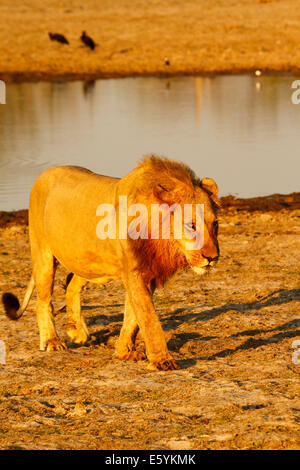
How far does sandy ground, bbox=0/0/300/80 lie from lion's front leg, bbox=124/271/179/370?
32.3 metres

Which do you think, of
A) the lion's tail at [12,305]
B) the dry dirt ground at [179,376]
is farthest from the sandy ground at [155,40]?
the lion's tail at [12,305]

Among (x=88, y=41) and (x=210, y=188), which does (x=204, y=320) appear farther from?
(x=88, y=41)

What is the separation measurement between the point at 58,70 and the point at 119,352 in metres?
33.6

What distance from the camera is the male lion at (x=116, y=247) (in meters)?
5.87

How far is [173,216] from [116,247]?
608 mm

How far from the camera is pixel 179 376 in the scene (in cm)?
598

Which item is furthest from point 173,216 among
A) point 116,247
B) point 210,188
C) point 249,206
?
point 249,206

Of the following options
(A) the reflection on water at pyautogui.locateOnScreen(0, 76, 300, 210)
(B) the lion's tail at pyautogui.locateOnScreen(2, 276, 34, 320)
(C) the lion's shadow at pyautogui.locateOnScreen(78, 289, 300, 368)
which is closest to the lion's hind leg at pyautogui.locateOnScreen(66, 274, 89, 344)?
(C) the lion's shadow at pyautogui.locateOnScreen(78, 289, 300, 368)

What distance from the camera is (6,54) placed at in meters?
40.4

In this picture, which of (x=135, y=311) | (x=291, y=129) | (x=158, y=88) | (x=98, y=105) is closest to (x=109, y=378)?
(x=135, y=311)

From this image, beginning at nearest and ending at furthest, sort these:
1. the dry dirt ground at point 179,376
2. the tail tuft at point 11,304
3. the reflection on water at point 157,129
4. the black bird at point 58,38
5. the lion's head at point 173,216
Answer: the dry dirt ground at point 179,376 < the lion's head at point 173,216 < the tail tuft at point 11,304 < the reflection on water at point 157,129 < the black bird at point 58,38

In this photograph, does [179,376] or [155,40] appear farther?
[155,40]

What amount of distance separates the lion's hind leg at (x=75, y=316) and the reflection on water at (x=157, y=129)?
7144mm

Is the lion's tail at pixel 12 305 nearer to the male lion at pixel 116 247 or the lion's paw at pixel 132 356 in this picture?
the male lion at pixel 116 247
